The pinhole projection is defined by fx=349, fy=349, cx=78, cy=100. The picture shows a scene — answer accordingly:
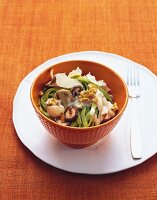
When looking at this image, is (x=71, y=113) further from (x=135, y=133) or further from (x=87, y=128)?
(x=135, y=133)

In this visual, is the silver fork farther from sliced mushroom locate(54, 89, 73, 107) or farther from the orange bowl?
sliced mushroom locate(54, 89, 73, 107)

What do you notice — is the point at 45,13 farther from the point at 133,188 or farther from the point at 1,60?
the point at 133,188

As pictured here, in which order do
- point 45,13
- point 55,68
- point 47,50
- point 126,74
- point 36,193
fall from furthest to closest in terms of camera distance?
1. point 45,13
2. point 47,50
3. point 126,74
4. point 55,68
5. point 36,193

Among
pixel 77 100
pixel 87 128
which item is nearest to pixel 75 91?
pixel 77 100

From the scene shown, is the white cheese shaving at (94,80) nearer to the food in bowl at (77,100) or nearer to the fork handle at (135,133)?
the food in bowl at (77,100)

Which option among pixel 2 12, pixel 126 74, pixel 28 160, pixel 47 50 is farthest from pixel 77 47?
pixel 28 160

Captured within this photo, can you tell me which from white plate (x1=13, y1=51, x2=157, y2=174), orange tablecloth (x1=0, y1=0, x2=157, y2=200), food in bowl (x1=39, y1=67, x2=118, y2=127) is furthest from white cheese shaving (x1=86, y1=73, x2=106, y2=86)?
orange tablecloth (x1=0, y1=0, x2=157, y2=200)
